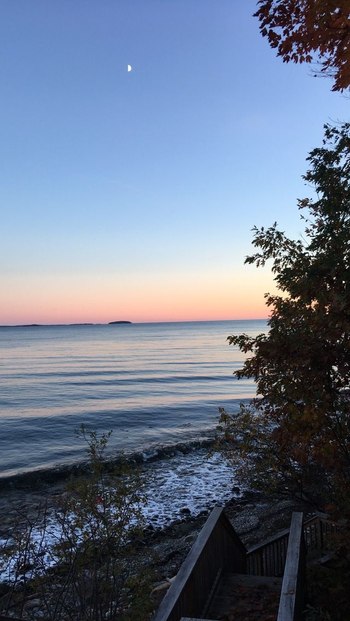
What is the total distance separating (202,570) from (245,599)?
48.6 inches

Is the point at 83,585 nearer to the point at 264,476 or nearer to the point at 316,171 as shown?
the point at 264,476

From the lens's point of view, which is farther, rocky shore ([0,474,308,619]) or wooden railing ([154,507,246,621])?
rocky shore ([0,474,308,619])

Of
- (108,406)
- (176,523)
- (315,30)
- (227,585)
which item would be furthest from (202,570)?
(108,406)

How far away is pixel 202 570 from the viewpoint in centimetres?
608

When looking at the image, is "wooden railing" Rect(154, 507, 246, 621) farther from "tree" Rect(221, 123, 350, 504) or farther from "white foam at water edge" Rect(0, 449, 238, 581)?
"white foam at water edge" Rect(0, 449, 238, 581)

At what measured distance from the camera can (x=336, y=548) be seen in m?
7.65

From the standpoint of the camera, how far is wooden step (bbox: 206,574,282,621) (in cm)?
623

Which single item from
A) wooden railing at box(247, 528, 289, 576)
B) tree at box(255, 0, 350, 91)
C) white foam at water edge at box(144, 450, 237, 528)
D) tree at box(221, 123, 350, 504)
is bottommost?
white foam at water edge at box(144, 450, 237, 528)

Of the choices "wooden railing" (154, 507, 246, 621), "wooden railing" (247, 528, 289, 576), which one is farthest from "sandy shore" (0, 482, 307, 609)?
"wooden railing" (154, 507, 246, 621)

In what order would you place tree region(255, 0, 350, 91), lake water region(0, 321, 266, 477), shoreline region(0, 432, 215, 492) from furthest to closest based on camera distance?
lake water region(0, 321, 266, 477) → shoreline region(0, 432, 215, 492) → tree region(255, 0, 350, 91)

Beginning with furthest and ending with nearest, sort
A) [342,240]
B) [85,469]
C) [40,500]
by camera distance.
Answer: [85,469], [40,500], [342,240]

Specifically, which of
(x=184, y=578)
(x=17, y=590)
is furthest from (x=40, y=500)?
(x=184, y=578)

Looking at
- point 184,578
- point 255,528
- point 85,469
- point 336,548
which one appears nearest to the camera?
point 184,578

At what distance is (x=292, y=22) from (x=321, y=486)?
11.3 m
